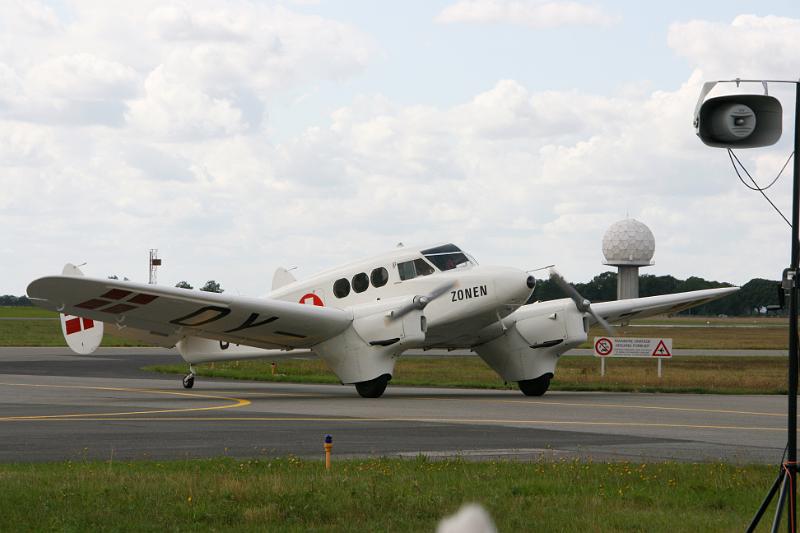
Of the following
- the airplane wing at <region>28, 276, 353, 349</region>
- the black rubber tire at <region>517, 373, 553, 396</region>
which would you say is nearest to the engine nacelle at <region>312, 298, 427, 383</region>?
the airplane wing at <region>28, 276, 353, 349</region>

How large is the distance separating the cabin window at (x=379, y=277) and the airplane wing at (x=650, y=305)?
24.9 ft

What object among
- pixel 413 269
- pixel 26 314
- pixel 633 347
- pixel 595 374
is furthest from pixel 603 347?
pixel 26 314

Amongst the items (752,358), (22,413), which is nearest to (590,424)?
(22,413)

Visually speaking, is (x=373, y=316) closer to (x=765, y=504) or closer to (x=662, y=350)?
(x=662, y=350)

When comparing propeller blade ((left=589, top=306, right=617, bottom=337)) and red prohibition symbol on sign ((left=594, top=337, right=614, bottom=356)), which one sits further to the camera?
red prohibition symbol on sign ((left=594, top=337, right=614, bottom=356))

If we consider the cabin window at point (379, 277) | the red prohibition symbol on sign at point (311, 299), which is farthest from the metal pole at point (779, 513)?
the red prohibition symbol on sign at point (311, 299)

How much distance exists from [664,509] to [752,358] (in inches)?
1886

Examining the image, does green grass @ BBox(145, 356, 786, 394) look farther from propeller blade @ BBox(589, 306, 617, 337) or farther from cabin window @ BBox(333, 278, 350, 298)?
cabin window @ BBox(333, 278, 350, 298)

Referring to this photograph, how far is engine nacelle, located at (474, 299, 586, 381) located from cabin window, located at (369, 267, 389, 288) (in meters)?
3.91

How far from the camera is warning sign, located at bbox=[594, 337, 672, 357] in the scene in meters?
38.2

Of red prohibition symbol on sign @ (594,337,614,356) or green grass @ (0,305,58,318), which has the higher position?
green grass @ (0,305,58,318)

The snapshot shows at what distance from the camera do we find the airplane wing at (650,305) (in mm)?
33469

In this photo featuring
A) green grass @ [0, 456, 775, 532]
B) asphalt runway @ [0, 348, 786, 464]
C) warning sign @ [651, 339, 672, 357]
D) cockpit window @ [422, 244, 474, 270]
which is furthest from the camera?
warning sign @ [651, 339, 672, 357]

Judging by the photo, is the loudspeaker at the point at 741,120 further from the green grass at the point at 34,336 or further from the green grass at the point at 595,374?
the green grass at the point at 34,336
